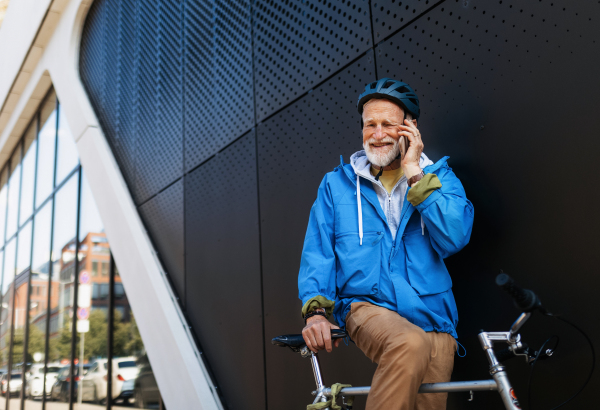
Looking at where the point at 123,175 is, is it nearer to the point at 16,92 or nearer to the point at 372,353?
the point at 372,353

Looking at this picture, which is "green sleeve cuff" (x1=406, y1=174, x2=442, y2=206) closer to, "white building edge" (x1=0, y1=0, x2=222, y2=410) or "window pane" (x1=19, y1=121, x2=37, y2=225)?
"white building edge" (x1=0, y1=0, x2=222, y2=410)

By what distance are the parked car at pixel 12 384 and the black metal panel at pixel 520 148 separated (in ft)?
38.7

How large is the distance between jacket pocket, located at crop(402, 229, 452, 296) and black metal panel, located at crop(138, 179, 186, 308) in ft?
11.8

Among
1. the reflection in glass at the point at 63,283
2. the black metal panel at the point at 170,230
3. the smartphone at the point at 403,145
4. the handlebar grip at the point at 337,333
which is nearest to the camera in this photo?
the handlebar grip at the point at 337,333

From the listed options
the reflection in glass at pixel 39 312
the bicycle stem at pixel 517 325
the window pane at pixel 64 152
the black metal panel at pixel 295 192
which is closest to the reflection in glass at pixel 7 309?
the reflection in glass at pixel 39 312

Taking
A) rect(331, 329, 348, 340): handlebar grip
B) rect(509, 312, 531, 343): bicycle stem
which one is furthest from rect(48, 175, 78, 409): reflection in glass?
rect(509, 312, 531, 343): bicycle stem

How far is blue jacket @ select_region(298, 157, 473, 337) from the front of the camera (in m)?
2.25

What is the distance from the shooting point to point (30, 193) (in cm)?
1245

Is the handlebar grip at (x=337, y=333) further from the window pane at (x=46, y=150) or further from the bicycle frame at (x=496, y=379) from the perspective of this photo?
the window pane at (x=46, y=150)

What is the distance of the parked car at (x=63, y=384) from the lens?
8.22 meters

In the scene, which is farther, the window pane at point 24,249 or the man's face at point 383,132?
the window pane at point 24,249

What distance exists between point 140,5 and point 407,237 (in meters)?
5.70

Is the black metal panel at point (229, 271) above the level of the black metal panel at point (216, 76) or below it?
below

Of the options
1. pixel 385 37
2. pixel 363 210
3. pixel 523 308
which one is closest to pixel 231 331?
pixel 363 210
